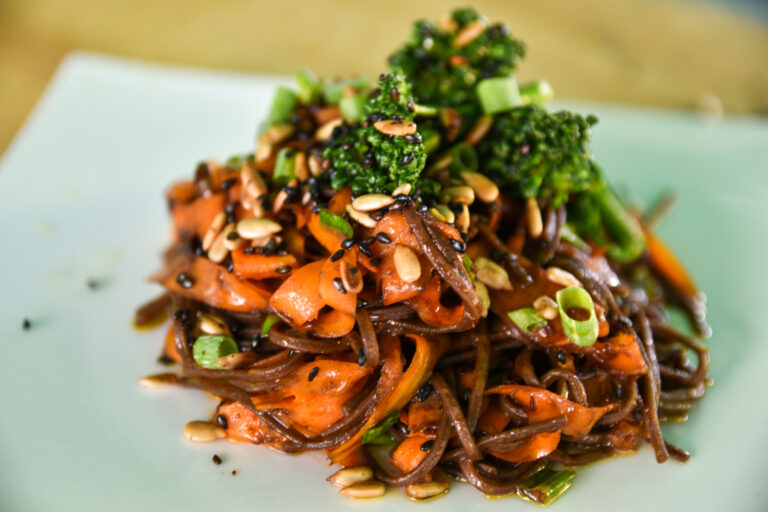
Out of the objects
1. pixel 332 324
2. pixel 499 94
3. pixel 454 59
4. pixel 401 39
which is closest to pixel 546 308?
pixel 332 324

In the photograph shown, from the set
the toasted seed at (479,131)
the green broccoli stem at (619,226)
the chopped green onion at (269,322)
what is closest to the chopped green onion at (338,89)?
the toasted seed at (479,131)

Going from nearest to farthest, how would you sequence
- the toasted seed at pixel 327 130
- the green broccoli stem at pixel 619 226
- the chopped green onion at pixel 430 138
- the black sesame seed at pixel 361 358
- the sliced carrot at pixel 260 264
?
the black sesame seed at pixel 361 358 → the sliced carrot at pixel 260 264 → the chopped green onion at pixel 430 138 → the toasted seed at pixel 327 130 → the green broccoli stem at pixel 619 226

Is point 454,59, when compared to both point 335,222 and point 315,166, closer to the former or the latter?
point 315,166

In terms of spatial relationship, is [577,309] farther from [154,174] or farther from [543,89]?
[154,174]

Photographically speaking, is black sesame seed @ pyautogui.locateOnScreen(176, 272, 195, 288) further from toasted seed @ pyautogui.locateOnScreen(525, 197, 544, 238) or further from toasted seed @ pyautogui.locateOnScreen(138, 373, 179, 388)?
toasted seed @ pyautogui.locateOnScreen(525, 197, 544, 238)

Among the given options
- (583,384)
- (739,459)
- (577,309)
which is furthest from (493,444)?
(739,459)

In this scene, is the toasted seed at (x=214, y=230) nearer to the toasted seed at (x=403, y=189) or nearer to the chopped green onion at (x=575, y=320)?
the toasted seed at (x=403, y=189)
